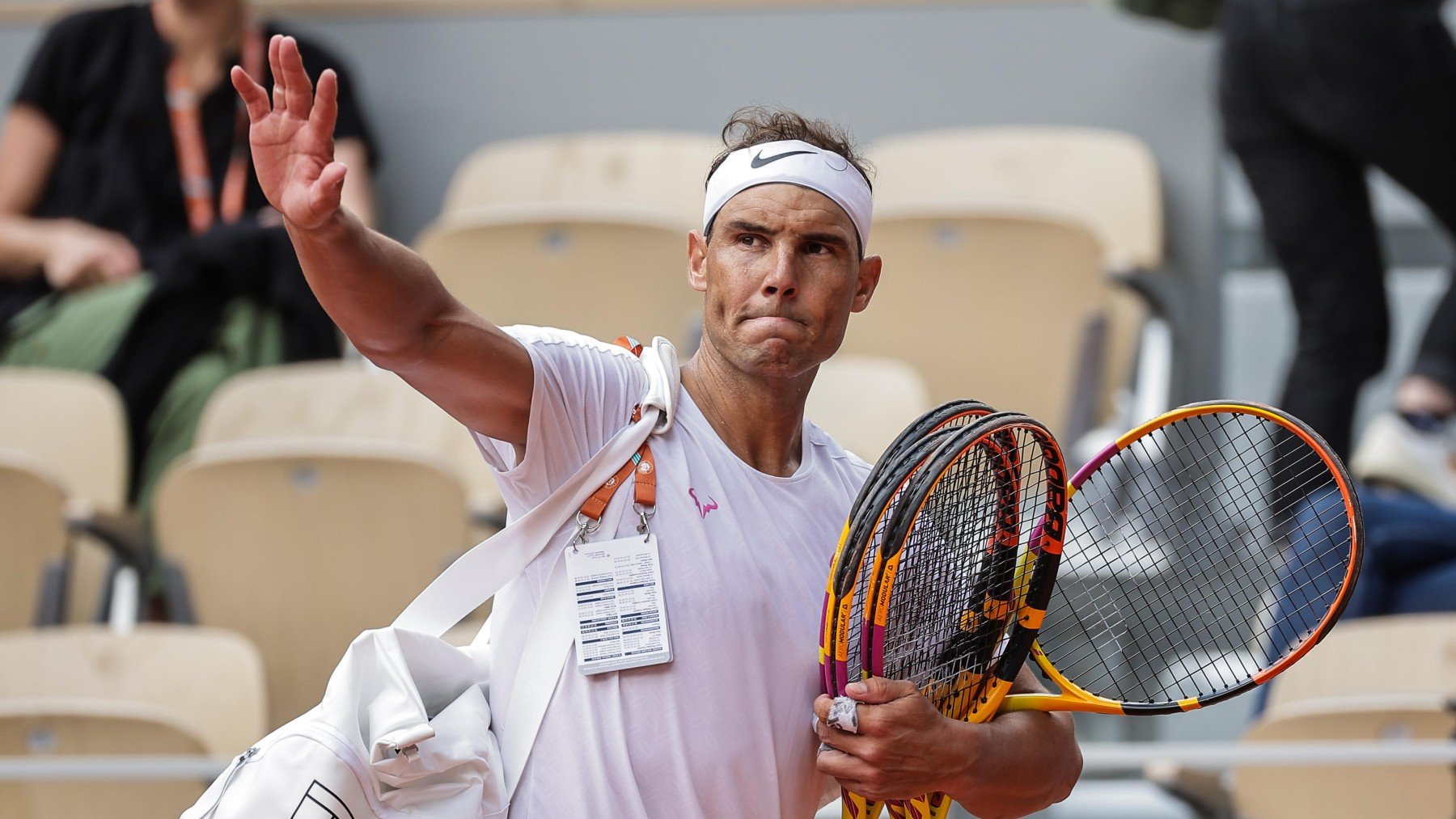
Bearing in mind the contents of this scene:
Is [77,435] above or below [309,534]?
above

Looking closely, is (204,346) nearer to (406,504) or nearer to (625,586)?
(406,504)

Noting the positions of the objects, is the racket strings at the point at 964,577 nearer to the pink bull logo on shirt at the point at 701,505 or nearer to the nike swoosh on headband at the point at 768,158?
the pink bull logo on shirt at the point at 701,505

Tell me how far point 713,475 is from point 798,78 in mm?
3762

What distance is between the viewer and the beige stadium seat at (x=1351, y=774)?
291 cm

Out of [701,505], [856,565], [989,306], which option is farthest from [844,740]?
[989,306]

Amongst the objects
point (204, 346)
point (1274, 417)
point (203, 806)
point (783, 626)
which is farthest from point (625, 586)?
point (204, 346)

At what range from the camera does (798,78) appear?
17.8 feet

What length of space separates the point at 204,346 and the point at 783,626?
9.69 feet

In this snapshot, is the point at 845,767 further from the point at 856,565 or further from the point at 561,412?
the point at 561,412

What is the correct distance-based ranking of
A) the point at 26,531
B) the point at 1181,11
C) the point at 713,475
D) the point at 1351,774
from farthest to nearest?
the point at 1181,11
the point at 26,531
the point at 1351,774
the point at 713,475

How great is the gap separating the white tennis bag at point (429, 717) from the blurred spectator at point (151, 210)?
106 inches

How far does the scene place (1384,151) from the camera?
4086 mm

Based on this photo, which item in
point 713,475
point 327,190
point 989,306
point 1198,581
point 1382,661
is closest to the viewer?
point 327,190

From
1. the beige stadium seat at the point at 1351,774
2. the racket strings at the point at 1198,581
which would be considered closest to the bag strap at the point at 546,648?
the racket strings at the point at 1198,581
